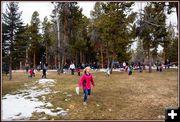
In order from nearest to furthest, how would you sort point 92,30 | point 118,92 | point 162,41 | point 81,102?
1. point 81,102
2. point 118,92
3. point 162,41
4. point 92,30

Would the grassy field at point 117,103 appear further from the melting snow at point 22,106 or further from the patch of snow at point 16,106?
the patch of snow at point 16,106

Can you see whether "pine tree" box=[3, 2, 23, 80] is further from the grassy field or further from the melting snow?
the melting snow

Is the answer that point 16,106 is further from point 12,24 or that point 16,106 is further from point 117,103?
point 12,24

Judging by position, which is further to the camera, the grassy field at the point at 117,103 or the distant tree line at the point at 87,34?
the distant tree line at the point at 87,34

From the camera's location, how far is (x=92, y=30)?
1778 inches

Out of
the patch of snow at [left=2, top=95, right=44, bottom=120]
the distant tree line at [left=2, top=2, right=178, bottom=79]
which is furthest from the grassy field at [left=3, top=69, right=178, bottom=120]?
the distant tree line at [left=2, top=2, right=178, bottom=79]

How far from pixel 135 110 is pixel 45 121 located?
4.19 m

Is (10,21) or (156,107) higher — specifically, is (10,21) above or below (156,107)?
above

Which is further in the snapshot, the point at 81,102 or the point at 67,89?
the point at 67,89

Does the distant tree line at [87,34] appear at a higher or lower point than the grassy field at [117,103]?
higher

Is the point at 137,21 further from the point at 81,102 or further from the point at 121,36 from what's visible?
the point at 121,36

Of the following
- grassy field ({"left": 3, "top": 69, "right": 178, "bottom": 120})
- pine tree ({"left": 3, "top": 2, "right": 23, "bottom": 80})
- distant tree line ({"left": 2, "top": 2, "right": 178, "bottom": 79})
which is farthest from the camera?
pine tree ({"left": 3, "top": 2, "right": 23, "bottom": 80})

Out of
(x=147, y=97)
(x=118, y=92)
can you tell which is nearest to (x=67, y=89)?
(x=118, y=92)

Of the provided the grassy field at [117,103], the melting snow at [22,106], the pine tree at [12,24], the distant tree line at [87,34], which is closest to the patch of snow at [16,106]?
the melting snow at [22,106]
